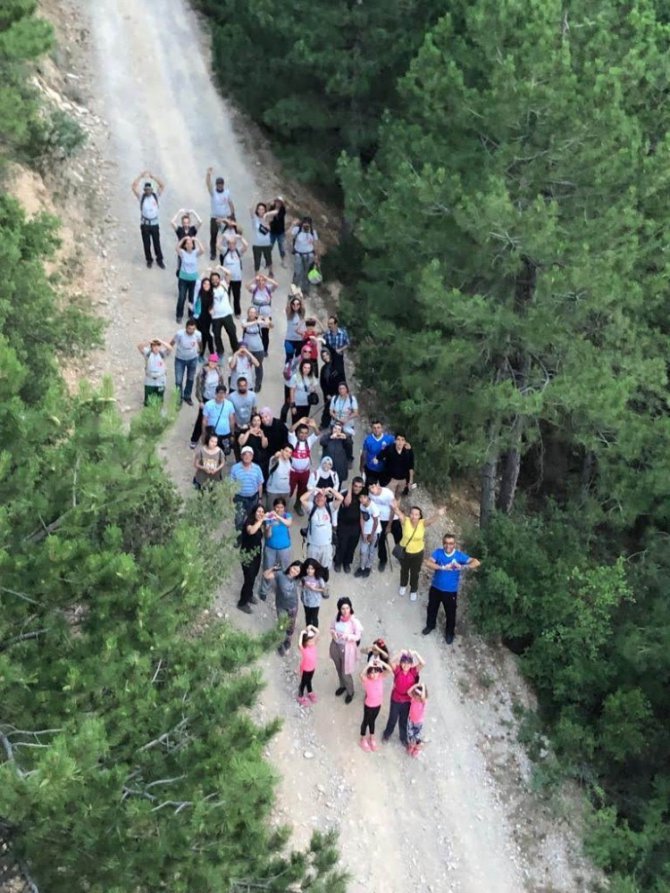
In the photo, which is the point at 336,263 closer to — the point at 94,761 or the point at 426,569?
the point at 426,569

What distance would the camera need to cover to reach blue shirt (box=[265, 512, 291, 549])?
12133mm

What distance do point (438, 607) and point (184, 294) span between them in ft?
22.0

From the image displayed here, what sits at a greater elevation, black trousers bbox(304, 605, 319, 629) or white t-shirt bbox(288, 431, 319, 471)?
white t-shirt bbox(288, 431, 319, 471)

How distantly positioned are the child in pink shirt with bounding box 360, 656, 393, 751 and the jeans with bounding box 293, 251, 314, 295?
829 cm

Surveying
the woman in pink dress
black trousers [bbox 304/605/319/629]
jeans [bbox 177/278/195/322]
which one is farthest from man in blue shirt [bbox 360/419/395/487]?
jeans [bbox 177/278/195/322]

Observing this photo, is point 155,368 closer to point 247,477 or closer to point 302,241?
point 247,477

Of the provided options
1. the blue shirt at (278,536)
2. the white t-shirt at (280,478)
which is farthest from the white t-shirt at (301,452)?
the blue shirt at (278,536)

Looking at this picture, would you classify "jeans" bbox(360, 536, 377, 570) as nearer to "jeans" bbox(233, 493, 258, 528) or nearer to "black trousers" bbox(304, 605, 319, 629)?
"black trousers" bbox(304, 605, 319, 629)

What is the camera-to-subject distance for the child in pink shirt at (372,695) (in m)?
11.7

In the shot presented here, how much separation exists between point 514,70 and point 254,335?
5199 millimetres

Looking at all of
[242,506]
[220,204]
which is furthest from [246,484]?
[220,204]

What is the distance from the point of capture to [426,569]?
1473 centimetres

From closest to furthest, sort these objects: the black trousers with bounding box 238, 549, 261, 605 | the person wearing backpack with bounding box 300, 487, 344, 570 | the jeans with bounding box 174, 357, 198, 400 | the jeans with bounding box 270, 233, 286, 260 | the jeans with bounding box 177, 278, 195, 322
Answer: the person wearing backpack with bounding box 300, 487, 344, 570
the black trousers with bounding box 238, 549, 261, 605
the jeans with bounding box 174, 357, 198, 400
the jeans with bounding box 177, 278, 195, 322
the jeans with bounding box 270, 233, 286, 260

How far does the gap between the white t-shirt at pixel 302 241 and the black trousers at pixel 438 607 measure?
22.7 ft
